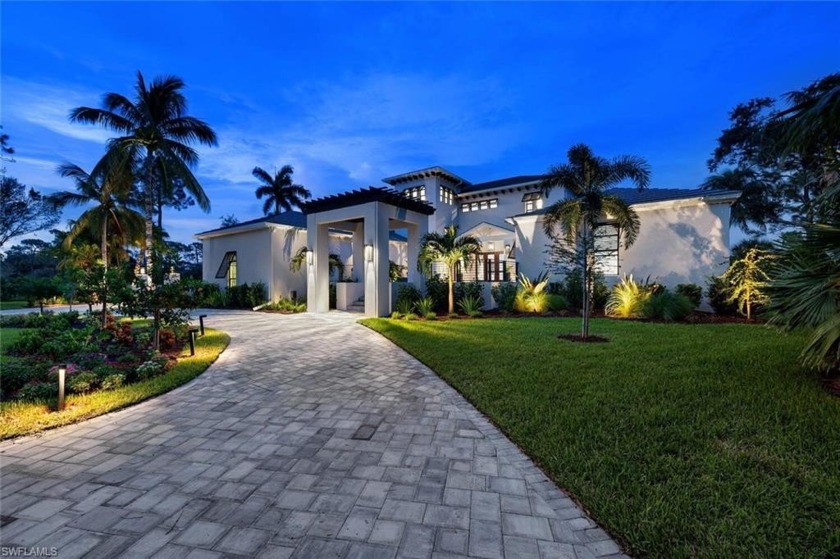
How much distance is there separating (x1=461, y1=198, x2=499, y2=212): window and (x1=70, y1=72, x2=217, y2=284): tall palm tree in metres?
18.0

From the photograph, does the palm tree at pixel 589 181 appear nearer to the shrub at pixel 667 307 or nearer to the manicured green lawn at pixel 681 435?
the manicured green lawn at pixel 681 435

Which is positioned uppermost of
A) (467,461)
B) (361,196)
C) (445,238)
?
(361,196)

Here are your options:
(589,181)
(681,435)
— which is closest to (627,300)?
(589,181)

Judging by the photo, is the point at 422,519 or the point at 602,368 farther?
the point at 602,368

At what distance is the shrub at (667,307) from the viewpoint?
10.9 metres

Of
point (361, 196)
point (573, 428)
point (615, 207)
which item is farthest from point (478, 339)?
point (361, 196)

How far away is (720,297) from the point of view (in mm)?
11805

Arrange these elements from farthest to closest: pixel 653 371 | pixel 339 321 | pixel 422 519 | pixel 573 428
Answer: pixel 339 321 → pixel 653 371 → pixel 573 428 → pixel 422 519

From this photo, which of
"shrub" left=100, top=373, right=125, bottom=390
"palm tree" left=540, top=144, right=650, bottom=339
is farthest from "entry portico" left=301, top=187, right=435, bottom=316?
"shrub" left=100, top=373, right=125, bottom=390

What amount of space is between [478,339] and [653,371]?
12.5ft

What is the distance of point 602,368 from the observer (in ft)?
18.8

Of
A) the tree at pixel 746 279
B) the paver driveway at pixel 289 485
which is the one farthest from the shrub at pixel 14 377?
the tree at pixel 746 279

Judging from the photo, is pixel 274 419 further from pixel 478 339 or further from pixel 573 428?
pixel 478 339

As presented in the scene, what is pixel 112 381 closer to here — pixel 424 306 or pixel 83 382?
pixel 83 382
